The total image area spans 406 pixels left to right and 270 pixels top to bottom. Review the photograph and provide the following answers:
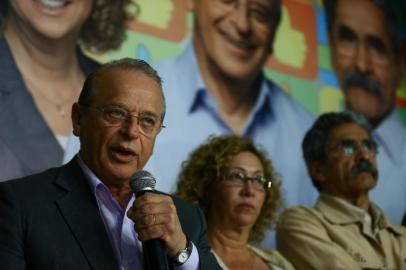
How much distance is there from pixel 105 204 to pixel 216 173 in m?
1.22

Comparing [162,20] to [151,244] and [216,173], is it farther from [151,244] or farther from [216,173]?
[151,244]

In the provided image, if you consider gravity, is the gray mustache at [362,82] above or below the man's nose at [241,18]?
below

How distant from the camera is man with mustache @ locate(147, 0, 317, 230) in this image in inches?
146

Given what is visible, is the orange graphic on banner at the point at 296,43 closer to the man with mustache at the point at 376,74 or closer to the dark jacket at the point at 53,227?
the man with mustache at the point at 376,74

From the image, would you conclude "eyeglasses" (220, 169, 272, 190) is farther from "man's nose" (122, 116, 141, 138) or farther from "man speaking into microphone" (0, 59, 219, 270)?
"man's nose" (122, 116, 141, 138)

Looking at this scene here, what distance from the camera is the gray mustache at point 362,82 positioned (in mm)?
4688

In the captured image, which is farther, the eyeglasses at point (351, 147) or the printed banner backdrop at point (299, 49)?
the printed banner backdrop at point (299, 49)

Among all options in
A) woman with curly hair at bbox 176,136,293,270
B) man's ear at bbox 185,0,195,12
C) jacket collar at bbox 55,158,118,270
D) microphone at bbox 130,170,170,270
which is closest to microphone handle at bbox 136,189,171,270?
microphone at bbox 130,170,170,270

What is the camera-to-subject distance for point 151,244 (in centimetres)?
167

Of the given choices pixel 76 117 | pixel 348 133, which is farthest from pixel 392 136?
pixel 76 117

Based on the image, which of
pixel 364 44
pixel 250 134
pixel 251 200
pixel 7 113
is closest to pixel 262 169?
pixel 251 200

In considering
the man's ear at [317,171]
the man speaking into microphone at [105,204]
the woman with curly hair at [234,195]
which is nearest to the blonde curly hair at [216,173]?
the woman with curly hair at [234,195]

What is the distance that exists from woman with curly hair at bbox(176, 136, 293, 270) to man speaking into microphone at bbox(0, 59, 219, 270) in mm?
909

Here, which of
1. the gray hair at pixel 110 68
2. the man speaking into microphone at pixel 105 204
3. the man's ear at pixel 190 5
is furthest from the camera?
the man's ear at pixel 190 5
